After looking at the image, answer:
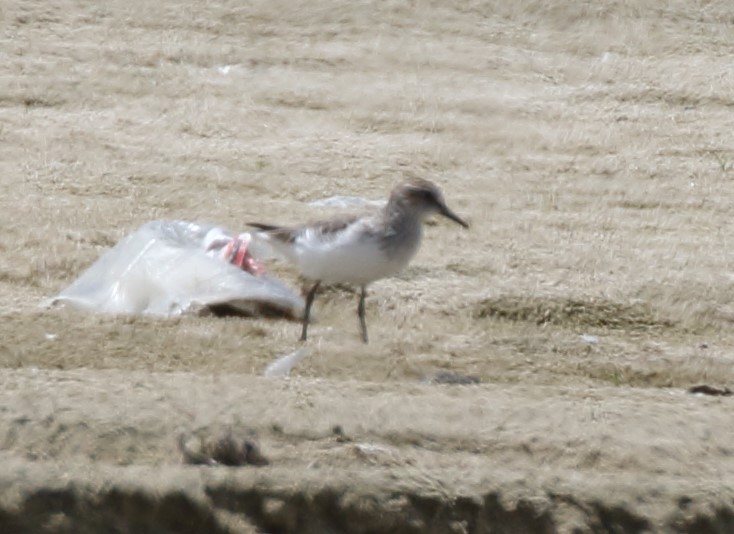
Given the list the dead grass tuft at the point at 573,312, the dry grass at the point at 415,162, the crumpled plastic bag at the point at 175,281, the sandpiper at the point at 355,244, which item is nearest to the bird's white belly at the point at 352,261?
the sandpiper at the point at 355,244

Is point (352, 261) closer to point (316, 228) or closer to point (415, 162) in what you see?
point (316, 228)

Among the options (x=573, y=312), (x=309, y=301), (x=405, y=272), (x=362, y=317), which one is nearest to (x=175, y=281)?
(x=309, y=301)

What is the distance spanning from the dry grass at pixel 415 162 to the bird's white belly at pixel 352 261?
24cm

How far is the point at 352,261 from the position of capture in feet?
20.8

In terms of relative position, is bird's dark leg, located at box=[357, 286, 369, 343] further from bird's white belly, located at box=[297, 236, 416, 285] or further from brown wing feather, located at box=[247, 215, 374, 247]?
brown wing feather, located at box=[247, 215, 374, 247]

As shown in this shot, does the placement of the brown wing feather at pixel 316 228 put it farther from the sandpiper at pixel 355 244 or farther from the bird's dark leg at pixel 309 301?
the bird's dark leg at pixel 309 301

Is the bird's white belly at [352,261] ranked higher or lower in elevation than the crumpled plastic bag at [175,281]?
higher

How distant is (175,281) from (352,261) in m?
0.87

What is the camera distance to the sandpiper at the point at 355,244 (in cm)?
636

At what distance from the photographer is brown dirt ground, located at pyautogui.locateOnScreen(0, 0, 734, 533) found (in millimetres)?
4035

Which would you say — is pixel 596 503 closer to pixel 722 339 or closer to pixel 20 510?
pixel 20 510

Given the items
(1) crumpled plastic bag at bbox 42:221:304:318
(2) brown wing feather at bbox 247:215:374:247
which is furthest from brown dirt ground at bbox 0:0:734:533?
(2) brown wing feather at bbox 247:215:374:247

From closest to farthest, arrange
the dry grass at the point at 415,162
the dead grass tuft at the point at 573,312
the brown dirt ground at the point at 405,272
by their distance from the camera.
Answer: the brown dirt ground at the point at 405,272, the dry grass at the point at 415,162, the dead grass tuft at the point at 573,312

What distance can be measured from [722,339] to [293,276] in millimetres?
1865
